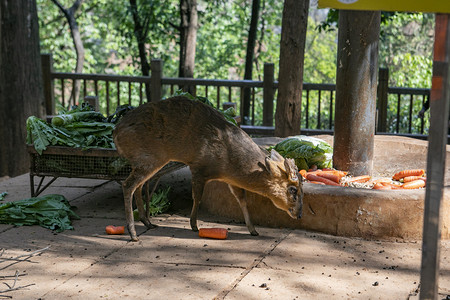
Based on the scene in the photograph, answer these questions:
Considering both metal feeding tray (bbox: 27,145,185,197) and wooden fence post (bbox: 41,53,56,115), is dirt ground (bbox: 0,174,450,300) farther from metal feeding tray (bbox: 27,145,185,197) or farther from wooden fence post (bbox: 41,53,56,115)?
wooden fence post (bbox: 41,53,56,115)

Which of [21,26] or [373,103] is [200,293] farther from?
[21,26]

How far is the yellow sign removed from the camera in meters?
3.59

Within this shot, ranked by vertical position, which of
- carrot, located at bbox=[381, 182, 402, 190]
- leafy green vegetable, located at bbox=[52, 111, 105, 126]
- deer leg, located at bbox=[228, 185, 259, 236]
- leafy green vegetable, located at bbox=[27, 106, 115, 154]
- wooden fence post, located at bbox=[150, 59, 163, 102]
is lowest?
deer leg, located at bbox=[228, 185, 259, 236]

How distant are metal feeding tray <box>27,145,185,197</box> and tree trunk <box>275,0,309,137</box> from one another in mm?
2659

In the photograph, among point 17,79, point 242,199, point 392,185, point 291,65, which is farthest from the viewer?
point 17,79

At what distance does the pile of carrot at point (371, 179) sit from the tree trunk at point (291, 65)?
1909 millimetres

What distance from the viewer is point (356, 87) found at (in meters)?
7.50

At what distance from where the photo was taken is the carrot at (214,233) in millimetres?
6492

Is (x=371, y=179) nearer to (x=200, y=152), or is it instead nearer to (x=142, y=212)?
(x=200, y=152)

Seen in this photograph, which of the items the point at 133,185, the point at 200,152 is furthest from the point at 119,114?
the point at 200,152

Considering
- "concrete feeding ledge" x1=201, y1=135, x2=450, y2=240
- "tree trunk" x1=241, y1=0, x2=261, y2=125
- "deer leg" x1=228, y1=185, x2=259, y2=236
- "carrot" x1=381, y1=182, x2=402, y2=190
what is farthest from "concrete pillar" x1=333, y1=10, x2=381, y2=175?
"tree trunk" x1=241, y1=0, x2=261, y2=125

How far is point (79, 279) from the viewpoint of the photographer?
212 inches

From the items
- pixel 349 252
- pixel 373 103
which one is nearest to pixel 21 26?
pixel 373 103

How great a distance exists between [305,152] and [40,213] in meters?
3.32
